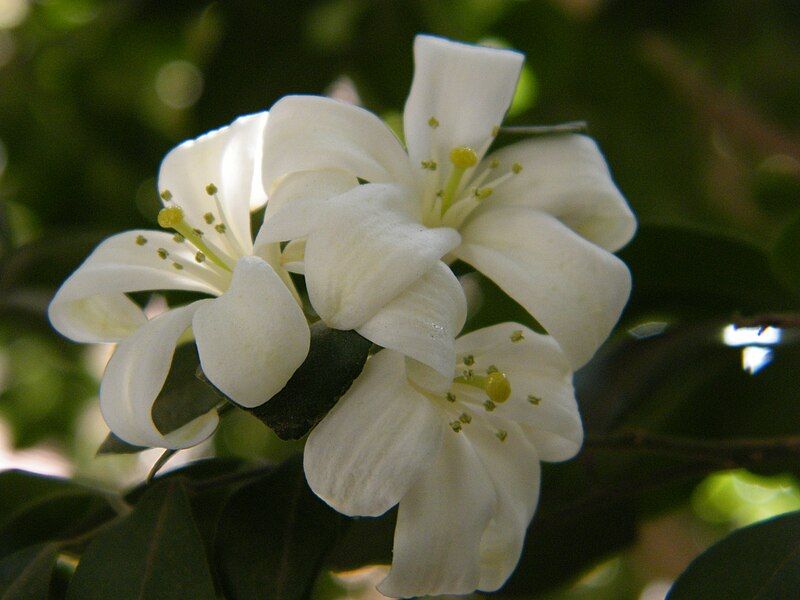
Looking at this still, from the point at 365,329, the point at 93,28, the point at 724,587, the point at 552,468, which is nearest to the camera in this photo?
the point at 365,329

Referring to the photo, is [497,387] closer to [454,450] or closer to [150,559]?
[454,450]

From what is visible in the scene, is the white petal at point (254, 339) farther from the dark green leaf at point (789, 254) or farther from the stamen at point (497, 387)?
the dark green leaf at point (789, 254)

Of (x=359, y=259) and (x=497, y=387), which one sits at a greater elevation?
(x=359, y=259)

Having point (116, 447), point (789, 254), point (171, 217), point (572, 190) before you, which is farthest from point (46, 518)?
point (789, 254)

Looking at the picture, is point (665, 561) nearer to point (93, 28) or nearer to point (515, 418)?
point (515, 418)

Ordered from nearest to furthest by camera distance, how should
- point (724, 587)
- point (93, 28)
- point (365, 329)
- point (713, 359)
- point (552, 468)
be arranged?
point (365, 329) < point (724, 587) < point (552, 468) < point (713, 359) < point (93, 28)

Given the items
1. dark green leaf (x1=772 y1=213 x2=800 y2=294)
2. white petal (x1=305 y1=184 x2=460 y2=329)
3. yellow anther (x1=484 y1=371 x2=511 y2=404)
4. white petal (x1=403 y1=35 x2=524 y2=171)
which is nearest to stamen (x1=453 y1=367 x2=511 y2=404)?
yellow anther (x1=484 y1=371 x2=511 y2=404)

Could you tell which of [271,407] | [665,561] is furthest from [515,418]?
[665,561]
